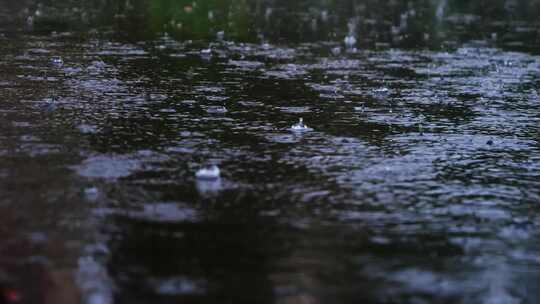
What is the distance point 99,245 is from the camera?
198 inches

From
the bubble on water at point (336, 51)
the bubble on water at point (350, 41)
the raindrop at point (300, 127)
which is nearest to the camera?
the raindrop at point (300, 127)

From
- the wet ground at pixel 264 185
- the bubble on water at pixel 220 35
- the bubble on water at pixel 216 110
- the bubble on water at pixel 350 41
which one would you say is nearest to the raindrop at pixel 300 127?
the wet ground at pixel 264 185

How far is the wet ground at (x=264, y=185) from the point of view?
464 cm

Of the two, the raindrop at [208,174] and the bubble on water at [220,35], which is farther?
the bubble on water at [220,35]

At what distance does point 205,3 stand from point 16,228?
21.1 meters

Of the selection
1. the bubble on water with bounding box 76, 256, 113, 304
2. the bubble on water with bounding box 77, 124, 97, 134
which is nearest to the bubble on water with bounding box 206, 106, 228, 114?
the bubble on water with bounding box 77, 124, 97, 134

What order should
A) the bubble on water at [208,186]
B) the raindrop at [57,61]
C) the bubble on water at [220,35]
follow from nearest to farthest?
the bubble on water at [208,186]
the raindrop at [57,61]
the bubble on water at [220,35]

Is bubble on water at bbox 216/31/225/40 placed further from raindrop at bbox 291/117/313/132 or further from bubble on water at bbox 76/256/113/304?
bubble on water at bbox 76/256/113/304

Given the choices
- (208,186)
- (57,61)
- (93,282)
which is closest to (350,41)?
(57,61)

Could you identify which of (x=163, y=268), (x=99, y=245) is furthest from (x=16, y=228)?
(x=163, y=268)

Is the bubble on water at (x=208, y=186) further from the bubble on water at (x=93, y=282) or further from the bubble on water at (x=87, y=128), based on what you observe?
the bubble on water at (x=87, y=128)

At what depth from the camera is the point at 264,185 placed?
21.1ft

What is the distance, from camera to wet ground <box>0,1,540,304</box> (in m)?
4.64

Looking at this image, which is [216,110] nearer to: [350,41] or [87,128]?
[87,128]
